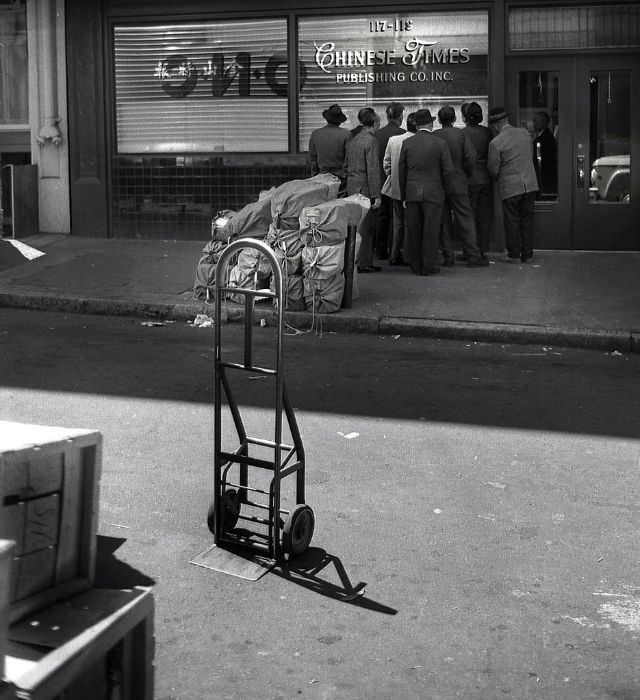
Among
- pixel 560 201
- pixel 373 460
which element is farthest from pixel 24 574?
pixel 560 201

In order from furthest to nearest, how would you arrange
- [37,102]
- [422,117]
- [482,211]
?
[37,102] < [482,211] < [422,117]

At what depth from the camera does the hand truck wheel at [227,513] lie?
540 cm

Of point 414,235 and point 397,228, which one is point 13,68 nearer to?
point 397,228

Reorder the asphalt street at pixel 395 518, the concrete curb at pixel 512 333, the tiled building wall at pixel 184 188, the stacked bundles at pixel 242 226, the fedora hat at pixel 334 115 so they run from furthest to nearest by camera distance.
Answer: the tiled building wall at pixel 184 188
the fedora hat at pixel 334 115
the stacked bundles at pixel 242 226
the concrete curb at pixel 512 333
the asphalt street at pixel 395 518

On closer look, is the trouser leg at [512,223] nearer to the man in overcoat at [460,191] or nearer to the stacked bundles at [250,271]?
the man in overcoat at [460,191]

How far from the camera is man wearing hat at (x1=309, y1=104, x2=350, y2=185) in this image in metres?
13.9

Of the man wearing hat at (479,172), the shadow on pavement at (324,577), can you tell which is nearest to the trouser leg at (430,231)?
the man wearing hat at (479,172)

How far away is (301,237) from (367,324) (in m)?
1.12

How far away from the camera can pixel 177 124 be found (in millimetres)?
16422

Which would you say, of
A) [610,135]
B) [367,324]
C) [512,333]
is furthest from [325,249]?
[610,135]

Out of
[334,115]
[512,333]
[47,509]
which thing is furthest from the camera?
[334,115]

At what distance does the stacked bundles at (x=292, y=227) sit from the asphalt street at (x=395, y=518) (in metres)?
1.71

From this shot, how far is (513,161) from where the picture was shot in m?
14.0

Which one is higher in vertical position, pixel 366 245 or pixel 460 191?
pixel 460 191
